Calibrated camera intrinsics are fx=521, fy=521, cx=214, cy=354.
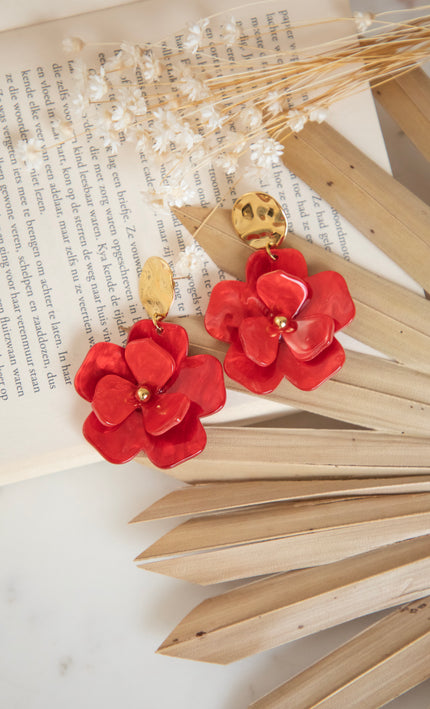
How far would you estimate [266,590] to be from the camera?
2.03ft

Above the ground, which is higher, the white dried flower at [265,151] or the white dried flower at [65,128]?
the white dried flower at [65,128]

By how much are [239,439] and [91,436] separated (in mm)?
174

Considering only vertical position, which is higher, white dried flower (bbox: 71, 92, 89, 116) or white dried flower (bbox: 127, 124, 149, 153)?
white dried flower (bbox: 71, 92, 89, 116)

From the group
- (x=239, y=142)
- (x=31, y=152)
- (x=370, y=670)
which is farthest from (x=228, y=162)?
(x=370, y=670)

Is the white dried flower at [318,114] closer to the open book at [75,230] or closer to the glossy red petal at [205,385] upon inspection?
the open book at [75,230]

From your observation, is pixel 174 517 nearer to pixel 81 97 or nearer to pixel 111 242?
pixel 111 242

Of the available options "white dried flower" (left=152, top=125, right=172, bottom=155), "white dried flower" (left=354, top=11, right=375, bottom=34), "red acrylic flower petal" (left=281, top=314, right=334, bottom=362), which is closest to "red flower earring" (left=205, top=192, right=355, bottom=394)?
"red acrylic flower petal" (left=281, top=314, right=334, bottom=362)

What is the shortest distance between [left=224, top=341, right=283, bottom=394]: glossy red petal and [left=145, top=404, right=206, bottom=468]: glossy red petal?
0.06m

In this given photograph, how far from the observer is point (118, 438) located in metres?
0.58

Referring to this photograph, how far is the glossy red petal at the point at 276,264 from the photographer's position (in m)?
0.59

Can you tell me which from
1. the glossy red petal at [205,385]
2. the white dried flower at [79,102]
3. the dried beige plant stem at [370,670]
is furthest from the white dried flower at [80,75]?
the dried beige plant stem at [370,670]

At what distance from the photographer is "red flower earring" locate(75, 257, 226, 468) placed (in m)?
0.57

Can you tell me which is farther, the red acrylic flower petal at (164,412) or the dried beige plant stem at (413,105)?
the dried beige plant stem at (413,105)

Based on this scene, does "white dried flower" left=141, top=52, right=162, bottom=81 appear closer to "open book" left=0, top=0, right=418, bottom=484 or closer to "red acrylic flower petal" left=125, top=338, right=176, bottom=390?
"open book" left=0, top=0, right=418, bottom=484
